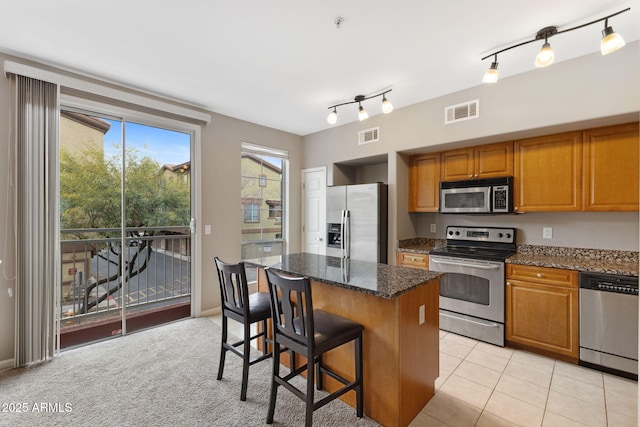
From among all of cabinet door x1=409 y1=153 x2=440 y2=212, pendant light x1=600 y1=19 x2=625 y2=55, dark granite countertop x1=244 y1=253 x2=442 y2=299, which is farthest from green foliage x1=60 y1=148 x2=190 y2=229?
pendant light x1=600 y1=19 x2=625 y2=55

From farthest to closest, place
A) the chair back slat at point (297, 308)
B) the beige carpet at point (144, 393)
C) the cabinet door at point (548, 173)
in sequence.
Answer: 1. the cabinet door at point (548, 173)
2. the beige carpet at point (144, 393)
3. the chair back slat at point (297, 308)

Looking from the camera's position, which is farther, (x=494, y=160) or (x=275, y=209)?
(x=275, y=209)

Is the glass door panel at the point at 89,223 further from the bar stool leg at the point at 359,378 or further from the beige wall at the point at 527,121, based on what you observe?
the beige wall at the point at 527,121

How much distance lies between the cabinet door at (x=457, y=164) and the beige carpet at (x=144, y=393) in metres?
2.78

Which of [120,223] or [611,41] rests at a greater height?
[611,41]

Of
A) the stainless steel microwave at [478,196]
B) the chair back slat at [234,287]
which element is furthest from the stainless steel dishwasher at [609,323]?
the chair back slat at [234,287]

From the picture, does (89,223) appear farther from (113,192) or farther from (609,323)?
(609,323)

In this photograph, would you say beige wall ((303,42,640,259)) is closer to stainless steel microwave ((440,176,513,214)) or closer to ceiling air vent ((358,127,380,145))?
ceiling air vent ((358,127,380,145))

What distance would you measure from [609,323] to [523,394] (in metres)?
0.99

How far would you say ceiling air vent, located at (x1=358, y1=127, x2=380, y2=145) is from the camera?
3.92 m

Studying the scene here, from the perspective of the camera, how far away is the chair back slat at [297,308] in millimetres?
1609

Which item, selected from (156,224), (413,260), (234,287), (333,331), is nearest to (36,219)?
(156,224)

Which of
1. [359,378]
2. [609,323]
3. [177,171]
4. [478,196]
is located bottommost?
[359,378]

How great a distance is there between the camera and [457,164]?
11.5 feet
